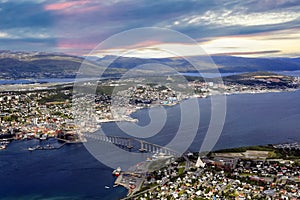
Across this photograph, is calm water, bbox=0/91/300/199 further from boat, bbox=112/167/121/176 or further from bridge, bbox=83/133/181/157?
bridge, bbox=83/133/181/157

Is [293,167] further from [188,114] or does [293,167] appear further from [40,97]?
[40,97]

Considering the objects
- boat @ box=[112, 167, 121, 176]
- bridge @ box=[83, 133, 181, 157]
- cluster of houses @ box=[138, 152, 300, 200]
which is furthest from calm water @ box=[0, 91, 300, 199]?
cluster of houses @ box=[138, 152, 300, 200]

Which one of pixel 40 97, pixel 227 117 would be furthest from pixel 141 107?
pixel 40 97

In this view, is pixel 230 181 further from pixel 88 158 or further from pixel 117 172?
pixel 88 158

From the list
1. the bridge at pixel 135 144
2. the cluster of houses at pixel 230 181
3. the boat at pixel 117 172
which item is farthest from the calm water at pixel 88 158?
the cluster of houses at pixel 230 181

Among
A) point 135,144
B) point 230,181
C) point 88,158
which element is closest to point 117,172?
point 88,158

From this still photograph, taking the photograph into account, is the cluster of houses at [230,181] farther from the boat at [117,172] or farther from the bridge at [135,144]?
the bridge at [135,144]
